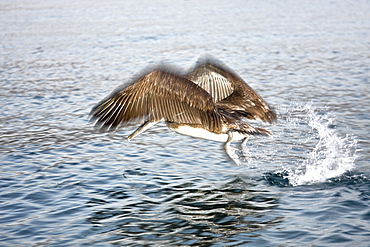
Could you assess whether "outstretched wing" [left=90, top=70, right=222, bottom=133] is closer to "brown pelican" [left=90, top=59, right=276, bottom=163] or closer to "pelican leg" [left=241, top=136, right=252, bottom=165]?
"brown pelican" [left=90, top=59, right=276, bottom=163]

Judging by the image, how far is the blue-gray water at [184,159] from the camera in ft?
19.8

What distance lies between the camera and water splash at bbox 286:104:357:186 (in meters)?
7.39

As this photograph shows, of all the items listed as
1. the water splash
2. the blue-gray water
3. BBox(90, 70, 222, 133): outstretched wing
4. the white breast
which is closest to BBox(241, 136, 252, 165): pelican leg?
the blue-gray water

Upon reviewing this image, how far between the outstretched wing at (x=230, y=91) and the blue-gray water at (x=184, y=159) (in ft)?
2.07

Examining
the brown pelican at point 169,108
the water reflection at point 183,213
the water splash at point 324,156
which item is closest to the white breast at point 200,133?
the brown pelican at point 169,108

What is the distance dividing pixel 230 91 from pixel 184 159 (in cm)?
137

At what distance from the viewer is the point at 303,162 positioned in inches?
315

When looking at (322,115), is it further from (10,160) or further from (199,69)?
(10,160)

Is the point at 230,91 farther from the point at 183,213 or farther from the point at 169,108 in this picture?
the point at 183,213

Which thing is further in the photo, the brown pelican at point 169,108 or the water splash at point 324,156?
the water splash at point 324,156

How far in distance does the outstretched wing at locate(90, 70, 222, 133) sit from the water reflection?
1.02 meters

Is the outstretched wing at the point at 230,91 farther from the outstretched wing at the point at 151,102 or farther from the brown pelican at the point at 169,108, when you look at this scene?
the outstretched wing at the point at 151,102

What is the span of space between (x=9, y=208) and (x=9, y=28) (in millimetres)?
16645

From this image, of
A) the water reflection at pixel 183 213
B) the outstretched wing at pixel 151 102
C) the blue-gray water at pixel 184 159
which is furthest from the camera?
the outstretched wing at pixel 151 102
